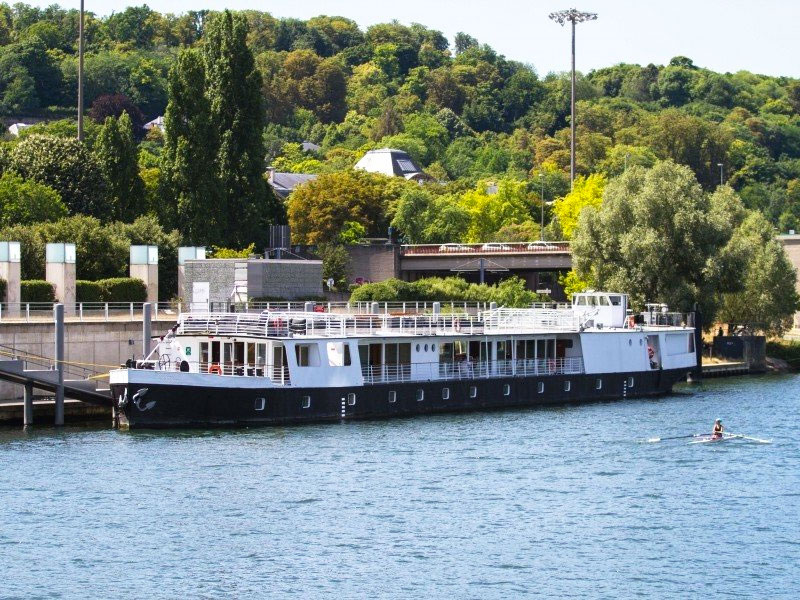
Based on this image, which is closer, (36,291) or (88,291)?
(36,291)

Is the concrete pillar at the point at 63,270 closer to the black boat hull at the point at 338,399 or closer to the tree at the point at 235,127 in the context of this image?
the black boat hull at the point at 338,399

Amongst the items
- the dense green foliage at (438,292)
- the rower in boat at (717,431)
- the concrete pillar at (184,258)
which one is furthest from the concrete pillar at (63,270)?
the rower in boat at (717,431)

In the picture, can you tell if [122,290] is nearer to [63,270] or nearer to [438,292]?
[63,270]

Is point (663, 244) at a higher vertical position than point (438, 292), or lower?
higher

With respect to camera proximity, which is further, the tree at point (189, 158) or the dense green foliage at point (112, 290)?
the tree at point (189, 158)

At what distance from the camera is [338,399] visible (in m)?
71.5

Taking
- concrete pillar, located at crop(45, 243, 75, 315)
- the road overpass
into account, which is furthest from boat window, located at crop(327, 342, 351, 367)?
the road overpass

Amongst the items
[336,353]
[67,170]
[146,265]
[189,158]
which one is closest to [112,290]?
[146,265]

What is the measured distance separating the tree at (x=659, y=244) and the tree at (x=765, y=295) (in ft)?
20.8

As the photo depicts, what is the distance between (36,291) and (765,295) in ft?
181

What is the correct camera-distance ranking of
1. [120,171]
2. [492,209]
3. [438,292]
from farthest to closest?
[492,209]
[120,171]
[438,292]

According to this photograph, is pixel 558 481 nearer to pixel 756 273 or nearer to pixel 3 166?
pixel 756 273

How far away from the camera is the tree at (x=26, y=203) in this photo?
105 m

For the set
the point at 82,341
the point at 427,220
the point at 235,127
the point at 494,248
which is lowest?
the point at 82,341
